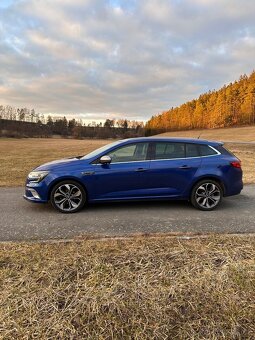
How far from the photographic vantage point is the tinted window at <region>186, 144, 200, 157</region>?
6491 millimetres

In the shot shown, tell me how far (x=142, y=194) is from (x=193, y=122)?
120624 mm

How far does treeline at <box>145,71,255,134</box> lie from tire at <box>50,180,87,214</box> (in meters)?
96.4

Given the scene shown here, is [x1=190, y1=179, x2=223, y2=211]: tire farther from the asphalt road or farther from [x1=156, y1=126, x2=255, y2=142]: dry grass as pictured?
[x1=156, y1=126, x2=255, y2=142]: dry grass

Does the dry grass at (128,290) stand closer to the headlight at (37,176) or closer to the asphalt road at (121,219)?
the asphalt road at (121,219)

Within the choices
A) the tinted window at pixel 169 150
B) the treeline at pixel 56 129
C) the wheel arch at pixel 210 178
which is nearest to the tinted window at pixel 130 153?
the tinted window at pixel 169 150

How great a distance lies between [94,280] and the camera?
3.26 meters

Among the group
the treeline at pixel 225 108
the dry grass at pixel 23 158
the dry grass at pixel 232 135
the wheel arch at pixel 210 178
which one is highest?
the treeline at pixel 225 108

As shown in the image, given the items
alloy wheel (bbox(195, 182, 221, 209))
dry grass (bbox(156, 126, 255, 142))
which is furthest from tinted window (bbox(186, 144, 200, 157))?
dry grass (bbox(156, 126, 255, 142))

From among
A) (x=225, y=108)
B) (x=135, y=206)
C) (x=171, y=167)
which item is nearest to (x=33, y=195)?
(x=135, y=206)

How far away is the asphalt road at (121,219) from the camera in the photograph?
16.3ft

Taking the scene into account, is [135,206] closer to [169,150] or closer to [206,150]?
[169,150]

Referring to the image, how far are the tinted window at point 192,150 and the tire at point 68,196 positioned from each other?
2.22 meters

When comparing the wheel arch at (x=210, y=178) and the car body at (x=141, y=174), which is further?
the wheel arch at (x=210, y=178)

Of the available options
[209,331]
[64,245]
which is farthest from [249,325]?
[64,245]
